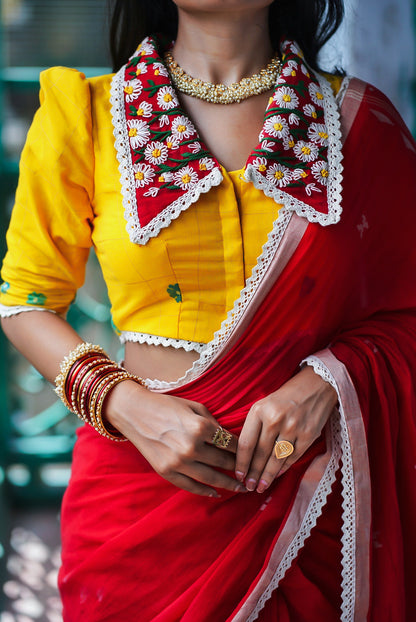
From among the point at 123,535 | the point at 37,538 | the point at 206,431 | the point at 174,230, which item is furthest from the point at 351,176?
the point at 37,538

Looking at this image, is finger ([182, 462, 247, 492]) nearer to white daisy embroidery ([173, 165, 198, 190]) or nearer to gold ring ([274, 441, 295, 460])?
gold ring ([274, 441, 295, 460])

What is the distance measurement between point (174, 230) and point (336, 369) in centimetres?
27

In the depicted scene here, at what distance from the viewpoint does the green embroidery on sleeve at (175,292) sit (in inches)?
35.5

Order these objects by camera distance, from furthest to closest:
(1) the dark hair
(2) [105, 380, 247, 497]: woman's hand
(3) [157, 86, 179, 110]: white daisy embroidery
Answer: (1) the dark hair → (3) [157, 86, 179, 110]: white daisy embroidery → (2) [105, 380, 247, 497]: woman's hand

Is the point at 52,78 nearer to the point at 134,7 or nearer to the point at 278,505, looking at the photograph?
the point at 134,7

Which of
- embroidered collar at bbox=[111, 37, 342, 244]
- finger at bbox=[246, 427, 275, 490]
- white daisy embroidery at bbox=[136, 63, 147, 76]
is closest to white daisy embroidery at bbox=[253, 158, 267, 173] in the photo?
embroidered collar at bbox=[111, 37, 342, 244]

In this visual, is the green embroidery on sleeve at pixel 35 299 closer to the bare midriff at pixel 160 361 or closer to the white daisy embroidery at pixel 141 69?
the bare midriff at pixel 160 361

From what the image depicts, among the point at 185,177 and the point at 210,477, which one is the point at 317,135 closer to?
the point at 185,177

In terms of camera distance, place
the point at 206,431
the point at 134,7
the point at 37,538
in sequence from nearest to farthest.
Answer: the point at 206,431 → the point at 134,7 → the point at 37,538

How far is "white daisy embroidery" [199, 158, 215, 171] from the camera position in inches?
34.5

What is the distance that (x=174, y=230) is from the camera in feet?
2.88

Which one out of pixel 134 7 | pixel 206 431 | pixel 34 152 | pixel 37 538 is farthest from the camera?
pixel 37 538

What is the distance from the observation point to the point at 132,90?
0.95 meters

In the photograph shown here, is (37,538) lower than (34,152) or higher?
lower
